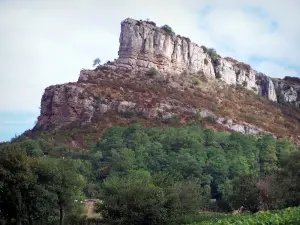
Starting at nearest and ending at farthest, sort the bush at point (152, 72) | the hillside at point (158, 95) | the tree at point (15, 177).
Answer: the tree at point (15, 177)
the hillside at point (158, 95)
the bush at point (152, 72)

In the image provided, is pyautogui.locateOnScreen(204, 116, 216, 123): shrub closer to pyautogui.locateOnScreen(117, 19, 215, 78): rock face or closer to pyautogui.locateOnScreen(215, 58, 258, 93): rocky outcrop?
pyautogui.locateOnScreen(117, 19, 215, 78): rock face

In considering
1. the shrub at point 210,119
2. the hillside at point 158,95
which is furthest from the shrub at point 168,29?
the shrub at point 210,119

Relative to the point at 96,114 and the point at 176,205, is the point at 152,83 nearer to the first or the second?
the point at 96,114

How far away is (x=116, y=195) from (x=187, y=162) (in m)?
29.0

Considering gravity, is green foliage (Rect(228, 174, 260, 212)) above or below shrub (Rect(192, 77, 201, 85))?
below

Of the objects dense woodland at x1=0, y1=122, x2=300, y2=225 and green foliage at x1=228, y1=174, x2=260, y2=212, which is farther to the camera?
green foliage at x1=228, y1=174, x2=260, y2=212

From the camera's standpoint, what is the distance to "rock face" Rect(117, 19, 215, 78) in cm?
11825

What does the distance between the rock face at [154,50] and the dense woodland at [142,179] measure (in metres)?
34.5

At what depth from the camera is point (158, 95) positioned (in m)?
104

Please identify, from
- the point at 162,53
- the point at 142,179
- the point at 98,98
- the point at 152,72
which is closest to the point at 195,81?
the point at 162,53

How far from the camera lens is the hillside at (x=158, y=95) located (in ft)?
311

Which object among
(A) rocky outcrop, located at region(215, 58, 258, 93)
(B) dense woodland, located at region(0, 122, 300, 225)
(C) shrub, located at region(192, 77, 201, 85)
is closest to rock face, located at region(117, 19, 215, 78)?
(C) shrub, located at region(192, 77, 201, 85)

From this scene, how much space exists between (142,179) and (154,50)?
7570cm

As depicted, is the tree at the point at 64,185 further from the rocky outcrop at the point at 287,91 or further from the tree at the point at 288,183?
the rocky outcrop at the point at 287,91
